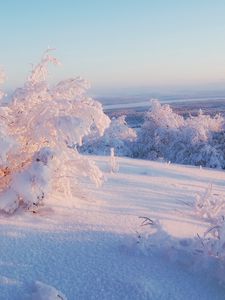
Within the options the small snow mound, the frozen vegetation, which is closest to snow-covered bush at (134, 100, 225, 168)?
the frozen vegetation

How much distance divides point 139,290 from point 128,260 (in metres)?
0.59

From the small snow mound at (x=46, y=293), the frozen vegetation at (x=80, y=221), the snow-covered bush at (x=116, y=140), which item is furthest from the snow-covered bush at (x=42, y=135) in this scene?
the snow-covered bush at (x=116, y=140)

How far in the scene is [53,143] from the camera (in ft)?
20.1

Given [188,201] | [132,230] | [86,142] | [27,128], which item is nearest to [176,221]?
[132,230]

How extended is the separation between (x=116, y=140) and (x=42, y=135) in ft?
90.2

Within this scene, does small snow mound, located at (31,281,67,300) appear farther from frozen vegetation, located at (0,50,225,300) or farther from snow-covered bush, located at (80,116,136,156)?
snow-covered bush, located at (80,116,136,156)

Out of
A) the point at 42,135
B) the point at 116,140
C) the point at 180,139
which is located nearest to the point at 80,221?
the point at 42,135

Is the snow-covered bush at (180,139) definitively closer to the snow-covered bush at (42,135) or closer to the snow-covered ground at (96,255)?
the snow-covered ground at (96,255)

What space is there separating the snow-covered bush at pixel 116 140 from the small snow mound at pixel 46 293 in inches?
1116

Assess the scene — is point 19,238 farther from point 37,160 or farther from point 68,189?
point 68,189

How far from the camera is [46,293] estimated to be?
376 cm

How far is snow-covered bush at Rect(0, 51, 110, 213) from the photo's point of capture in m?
5.37

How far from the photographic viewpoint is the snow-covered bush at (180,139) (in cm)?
2923

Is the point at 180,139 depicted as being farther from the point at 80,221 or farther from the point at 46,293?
the point at 46,293
